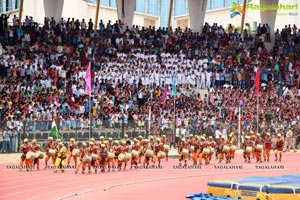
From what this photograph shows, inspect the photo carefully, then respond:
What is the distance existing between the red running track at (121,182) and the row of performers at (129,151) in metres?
0.56

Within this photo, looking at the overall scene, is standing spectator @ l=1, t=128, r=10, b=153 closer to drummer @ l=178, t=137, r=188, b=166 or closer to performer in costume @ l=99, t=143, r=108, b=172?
performer in costume @ l=99, t=143, r=108, b=172

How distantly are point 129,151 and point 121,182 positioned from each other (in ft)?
17.2

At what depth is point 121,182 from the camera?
27.1m

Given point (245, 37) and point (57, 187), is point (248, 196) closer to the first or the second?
point (57, 187)

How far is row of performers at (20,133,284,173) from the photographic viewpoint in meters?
30.2

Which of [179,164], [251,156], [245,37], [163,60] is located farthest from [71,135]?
[245,37]

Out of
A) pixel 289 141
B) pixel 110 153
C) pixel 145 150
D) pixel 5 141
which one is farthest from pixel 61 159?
pixel 289 141

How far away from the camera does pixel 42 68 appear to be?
4212 cm

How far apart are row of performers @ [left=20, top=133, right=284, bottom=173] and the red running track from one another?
0.56 meters

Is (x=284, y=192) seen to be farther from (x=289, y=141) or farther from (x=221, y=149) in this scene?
(x=289, y=141)

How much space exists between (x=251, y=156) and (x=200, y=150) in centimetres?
509

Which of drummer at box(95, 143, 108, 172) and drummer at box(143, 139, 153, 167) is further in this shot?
drummer at box(143, 139, 153, 167)

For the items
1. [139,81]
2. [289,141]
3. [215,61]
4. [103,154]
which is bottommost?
[103,154]

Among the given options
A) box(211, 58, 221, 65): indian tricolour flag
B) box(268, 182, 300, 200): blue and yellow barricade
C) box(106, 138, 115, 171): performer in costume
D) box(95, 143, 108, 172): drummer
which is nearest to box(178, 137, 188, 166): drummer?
box(106, 138, 115, 171): performer in costume
